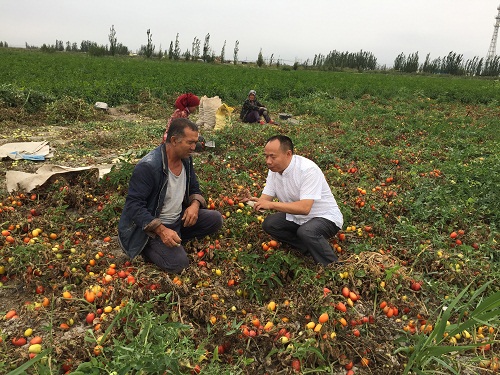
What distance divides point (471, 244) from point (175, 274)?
3335 mm

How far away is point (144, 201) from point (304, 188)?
1.46 m

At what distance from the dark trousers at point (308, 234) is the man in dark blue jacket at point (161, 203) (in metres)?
0.83

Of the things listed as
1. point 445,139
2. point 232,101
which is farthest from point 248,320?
point 232,101

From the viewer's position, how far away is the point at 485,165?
6172 mm

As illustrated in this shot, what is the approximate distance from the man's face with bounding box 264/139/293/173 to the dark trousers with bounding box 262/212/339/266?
0.61 meters

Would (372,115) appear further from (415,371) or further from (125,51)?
(125,51)

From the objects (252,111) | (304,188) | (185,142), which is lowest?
(304,188)

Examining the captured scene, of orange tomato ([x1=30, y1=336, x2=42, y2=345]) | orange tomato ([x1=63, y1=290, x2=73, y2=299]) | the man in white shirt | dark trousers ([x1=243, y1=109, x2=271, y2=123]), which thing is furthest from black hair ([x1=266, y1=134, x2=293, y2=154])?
dark trousers ([x1=243, y1=109, x2=271, y2=123])

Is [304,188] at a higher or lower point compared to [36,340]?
higher

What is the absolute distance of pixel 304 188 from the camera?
133 inches

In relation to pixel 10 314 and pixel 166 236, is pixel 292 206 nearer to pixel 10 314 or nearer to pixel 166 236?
pixel 166 236

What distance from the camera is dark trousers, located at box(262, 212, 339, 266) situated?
3.38 meters

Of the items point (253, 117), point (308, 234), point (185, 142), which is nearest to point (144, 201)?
point (185, 142)

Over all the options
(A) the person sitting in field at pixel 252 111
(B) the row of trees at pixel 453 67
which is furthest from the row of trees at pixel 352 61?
(A) the person sitting in field at pixel 252 111
